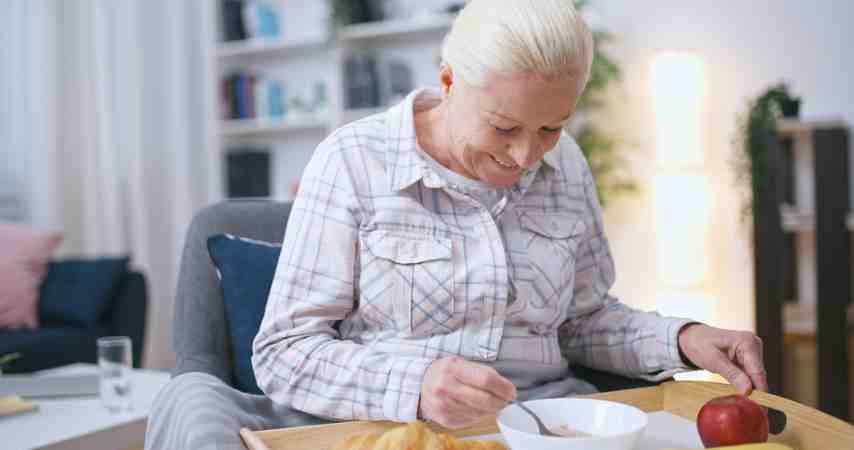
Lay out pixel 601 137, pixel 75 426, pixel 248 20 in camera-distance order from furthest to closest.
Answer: pixel 248 20
pixel 601 137
pixel 75 426

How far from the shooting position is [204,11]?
4.37 metres

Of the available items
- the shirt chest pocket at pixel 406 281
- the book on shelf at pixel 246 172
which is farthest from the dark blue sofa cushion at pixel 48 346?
the shirt chest pocket at pixel 406 281

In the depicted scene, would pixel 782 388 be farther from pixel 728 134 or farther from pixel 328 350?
pixel 328 350

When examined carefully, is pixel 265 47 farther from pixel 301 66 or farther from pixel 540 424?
pixel 540 424

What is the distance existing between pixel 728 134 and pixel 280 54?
228 centimetres

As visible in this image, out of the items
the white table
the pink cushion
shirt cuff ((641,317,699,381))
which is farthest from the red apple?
the pink cushion

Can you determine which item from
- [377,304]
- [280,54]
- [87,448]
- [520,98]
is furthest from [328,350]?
[280,54]

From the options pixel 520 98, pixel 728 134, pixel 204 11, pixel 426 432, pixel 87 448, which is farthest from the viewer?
pixel 204 11

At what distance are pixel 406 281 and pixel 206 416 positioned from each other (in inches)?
12.6

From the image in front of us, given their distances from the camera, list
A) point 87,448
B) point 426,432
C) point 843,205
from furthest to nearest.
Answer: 1. point 843,205
2. point 87,448
3. point 426,432

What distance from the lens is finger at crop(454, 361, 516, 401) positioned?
858 millimetres

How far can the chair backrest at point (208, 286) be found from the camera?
1331 mm

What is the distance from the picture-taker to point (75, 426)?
1663 millimetres

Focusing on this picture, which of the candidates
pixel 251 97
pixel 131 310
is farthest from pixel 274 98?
pixel 131 310
